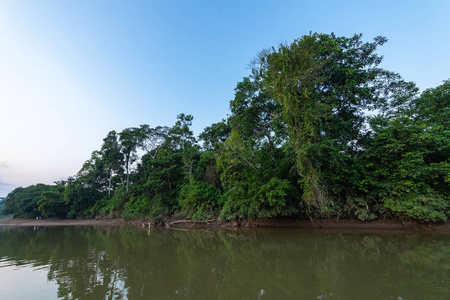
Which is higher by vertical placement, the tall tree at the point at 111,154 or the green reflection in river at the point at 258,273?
the tall tree at the point at 111,154

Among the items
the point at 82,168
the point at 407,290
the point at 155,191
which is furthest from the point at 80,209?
the point at 407,290

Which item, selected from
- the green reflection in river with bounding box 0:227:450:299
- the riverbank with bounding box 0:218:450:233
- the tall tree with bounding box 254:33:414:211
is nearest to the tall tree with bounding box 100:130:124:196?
the riverbank with bounding box 0:218:450:233

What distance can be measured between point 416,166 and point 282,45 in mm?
10228

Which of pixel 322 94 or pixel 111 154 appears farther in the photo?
pixel 111 154

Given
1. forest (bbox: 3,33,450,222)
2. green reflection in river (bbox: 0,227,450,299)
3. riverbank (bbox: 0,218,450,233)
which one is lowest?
riverbank (bbox: 0,218,450,233)

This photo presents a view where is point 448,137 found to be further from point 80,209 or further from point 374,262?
point 80,209

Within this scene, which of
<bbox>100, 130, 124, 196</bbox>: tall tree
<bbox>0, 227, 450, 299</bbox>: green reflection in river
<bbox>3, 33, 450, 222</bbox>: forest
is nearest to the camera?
<bbox>0, 227, 450, 299</bbox>: green reflection in river

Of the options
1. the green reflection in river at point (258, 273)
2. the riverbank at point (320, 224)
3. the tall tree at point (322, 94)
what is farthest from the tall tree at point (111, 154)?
the tall tree at point (322, 94)

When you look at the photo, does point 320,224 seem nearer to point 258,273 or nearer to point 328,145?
point 328,145

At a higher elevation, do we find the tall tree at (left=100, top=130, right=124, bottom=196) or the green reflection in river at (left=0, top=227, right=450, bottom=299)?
the tall tree at (left=100, top=130, right=124, bottom=196)


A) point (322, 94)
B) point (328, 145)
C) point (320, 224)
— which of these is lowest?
point (320, 224)

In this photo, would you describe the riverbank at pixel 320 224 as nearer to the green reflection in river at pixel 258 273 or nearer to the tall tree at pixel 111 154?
the green reflection in river at pixel 258 273

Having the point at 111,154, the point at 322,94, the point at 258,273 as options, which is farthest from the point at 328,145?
the point at 111,154

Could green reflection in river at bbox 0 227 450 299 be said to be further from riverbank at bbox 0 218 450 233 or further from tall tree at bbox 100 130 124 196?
tall tree at bbox 100 130 124 196
